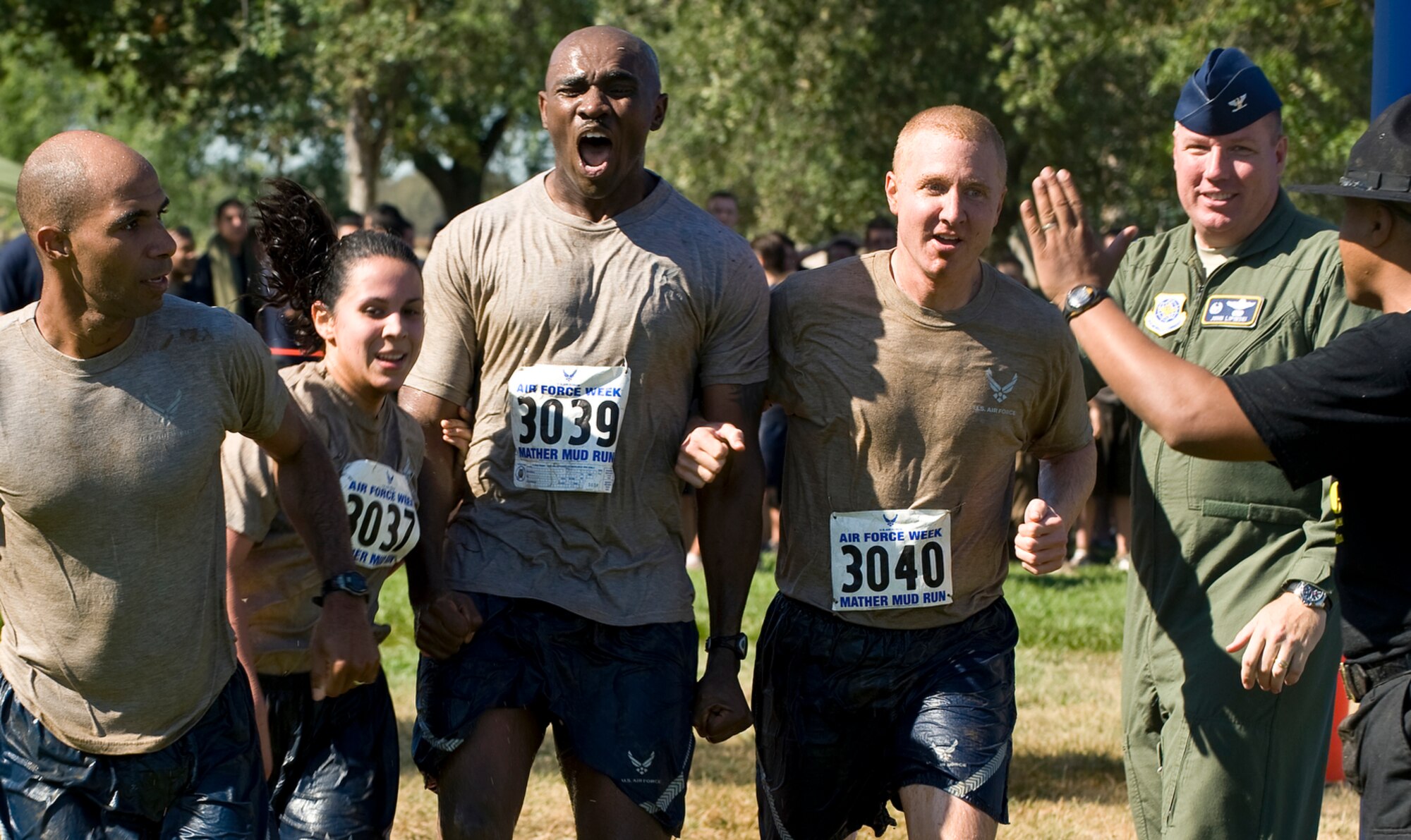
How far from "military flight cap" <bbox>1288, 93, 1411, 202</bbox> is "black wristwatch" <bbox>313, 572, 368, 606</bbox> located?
2468 millimetres

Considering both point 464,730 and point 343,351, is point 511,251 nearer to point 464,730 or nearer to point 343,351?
point 343,351

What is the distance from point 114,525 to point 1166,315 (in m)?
3.18

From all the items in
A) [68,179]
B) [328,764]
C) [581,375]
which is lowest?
[328,764]

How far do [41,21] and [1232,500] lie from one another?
15.5m

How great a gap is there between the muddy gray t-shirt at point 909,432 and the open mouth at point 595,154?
744 mm

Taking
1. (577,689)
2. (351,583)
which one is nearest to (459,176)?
(577,689)

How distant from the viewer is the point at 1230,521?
480cm

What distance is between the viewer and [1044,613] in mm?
11055

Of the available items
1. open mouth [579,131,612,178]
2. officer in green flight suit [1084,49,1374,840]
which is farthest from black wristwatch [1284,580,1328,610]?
open mouth [579,131,612,178]

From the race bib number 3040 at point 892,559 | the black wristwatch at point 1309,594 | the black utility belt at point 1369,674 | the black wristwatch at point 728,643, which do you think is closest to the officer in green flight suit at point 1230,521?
the black wristwatch at point 1309,594

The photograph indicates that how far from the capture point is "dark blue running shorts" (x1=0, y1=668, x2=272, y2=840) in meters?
3.76

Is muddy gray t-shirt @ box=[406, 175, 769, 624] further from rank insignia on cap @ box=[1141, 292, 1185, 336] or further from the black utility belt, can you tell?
the black utility belt

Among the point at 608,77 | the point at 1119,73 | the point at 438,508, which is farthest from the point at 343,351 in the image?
the point at 1119,73

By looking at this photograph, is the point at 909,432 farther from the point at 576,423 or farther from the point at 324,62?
the point at 324,62
